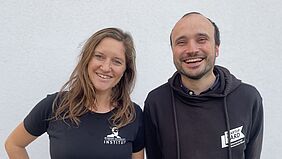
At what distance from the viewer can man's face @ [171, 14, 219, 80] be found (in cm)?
111

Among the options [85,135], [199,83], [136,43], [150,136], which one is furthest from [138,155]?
[136,43]

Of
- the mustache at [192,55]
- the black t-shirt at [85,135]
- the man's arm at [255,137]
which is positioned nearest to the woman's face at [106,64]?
the black t-shirt at [85,135]

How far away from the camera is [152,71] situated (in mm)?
1719

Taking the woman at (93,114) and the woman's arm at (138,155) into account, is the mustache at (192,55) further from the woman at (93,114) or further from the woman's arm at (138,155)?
the woman's arm at (138,155)

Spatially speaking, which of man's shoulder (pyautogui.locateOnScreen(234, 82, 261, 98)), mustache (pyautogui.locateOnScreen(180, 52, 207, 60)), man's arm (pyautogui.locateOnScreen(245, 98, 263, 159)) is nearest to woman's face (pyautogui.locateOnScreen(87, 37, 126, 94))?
mustache (pyautogui.locateOnScreen(180, 52, 207, 60))

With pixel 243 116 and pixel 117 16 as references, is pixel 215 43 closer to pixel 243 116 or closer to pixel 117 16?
pixel 243 116

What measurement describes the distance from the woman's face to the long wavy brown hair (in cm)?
2

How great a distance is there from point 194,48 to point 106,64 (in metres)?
0.33

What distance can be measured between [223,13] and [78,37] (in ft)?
2.78

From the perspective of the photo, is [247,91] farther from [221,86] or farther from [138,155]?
[138,155]

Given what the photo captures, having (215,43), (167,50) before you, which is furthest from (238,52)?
(215,43)

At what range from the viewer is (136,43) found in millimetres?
1689

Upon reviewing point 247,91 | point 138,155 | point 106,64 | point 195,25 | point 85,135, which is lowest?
point 138,155

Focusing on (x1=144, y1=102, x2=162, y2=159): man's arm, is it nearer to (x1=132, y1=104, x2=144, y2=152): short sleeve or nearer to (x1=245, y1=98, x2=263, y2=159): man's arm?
(x1=132, y1=104, x2=144, y2=152): short sleeve
